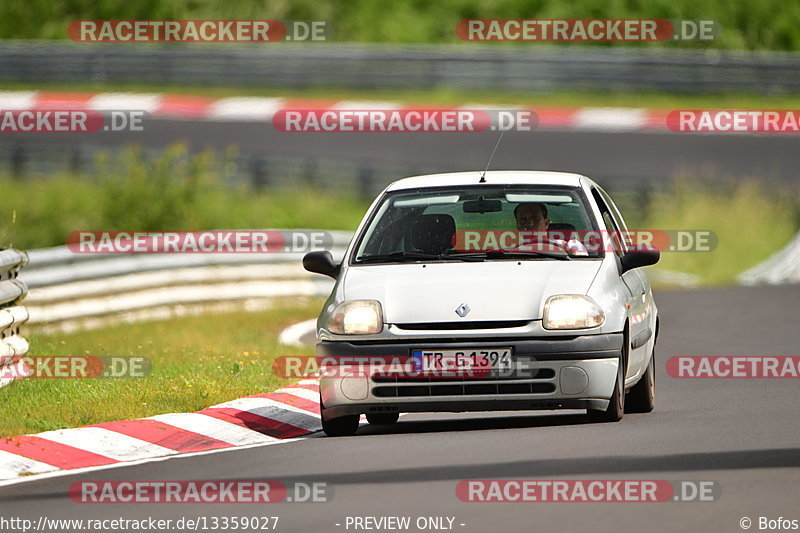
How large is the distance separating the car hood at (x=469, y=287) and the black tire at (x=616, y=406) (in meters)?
0.55

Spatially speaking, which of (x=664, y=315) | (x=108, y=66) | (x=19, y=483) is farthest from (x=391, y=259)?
(x=108, y=66)

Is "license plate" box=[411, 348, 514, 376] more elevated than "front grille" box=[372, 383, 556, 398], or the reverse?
"license plate" box=[411, 348, 514, 376]

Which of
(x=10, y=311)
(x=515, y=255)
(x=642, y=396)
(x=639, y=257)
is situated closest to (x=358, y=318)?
(x=515, y=255)

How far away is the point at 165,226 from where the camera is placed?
936 inches

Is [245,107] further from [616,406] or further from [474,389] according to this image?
[474,389]

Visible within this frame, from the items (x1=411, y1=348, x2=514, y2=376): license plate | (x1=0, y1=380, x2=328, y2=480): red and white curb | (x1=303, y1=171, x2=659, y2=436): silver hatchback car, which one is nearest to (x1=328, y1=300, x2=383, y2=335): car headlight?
(x1=303, y1=171, x2=659, y2=436): silver hatchback car

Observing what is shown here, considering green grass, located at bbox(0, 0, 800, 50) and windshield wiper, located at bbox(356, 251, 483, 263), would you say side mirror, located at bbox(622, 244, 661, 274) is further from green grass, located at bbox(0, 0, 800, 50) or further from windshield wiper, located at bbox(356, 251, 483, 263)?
green grass, located at bbox(0, 0, 800, 50)

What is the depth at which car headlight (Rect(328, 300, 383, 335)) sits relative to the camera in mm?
9734

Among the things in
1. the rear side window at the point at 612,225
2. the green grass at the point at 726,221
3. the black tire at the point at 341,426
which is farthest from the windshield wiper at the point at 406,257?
the green grass at the point at 726,221

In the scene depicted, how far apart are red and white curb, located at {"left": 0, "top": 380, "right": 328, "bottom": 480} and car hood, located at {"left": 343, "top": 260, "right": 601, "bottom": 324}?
1.10 metres

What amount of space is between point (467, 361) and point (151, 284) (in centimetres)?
914

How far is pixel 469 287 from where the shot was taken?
32.0 ft

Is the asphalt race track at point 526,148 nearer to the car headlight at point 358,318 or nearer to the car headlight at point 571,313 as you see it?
the car headlight at point 358,318

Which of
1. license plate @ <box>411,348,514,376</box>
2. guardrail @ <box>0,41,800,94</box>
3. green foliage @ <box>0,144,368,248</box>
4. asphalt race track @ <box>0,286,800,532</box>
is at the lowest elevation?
asphalt race track @ <box>0,286,800,532</box>
